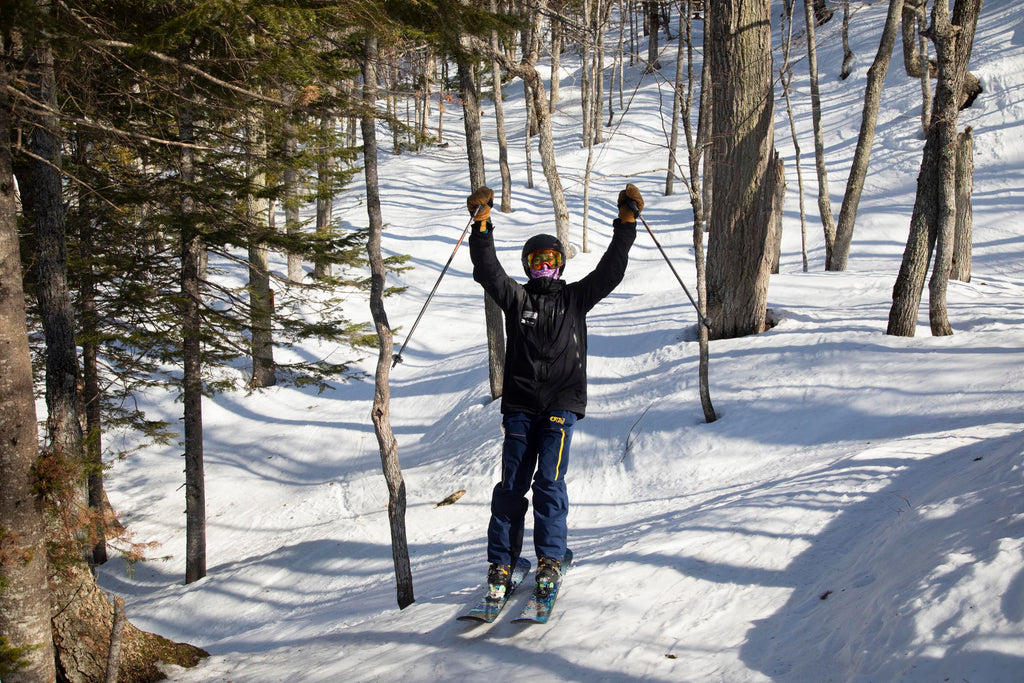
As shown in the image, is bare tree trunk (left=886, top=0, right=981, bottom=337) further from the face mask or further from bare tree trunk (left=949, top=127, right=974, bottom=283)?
the face mask

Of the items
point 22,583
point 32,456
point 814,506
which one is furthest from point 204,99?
point 814,506

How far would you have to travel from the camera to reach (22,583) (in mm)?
4926

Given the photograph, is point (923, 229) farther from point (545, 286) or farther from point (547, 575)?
point (547, 575)

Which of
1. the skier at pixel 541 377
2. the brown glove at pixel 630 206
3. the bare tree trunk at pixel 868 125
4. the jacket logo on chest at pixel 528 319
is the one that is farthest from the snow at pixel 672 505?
the bare tree trunk at pixel 868 125

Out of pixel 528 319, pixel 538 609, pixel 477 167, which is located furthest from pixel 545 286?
pixel 477 167

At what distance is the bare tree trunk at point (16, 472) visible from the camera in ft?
15.9

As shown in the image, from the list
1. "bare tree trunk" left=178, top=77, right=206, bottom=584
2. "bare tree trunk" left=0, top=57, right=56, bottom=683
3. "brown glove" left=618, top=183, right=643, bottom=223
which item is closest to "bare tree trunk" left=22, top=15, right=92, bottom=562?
"bare tree trunk" left=0, top=57, right=56, bottom=683

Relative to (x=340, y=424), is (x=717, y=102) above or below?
above

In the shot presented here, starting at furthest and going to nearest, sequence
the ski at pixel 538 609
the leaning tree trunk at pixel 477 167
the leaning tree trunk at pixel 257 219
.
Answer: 1. the leaning tree trunk at pixel 477 167
2. the leaning tree trunk at pixel 257 219
3. the ski at pixel 538 609

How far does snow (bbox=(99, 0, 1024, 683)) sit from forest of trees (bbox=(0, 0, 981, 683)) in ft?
2.57

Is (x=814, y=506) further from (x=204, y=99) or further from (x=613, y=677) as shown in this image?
(x=204, y=99)

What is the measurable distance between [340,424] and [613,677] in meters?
12.5

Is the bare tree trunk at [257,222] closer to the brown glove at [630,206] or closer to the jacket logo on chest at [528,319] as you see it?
the jacket logo on chest at [528,319]

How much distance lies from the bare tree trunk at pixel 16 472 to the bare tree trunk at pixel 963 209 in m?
12.3
